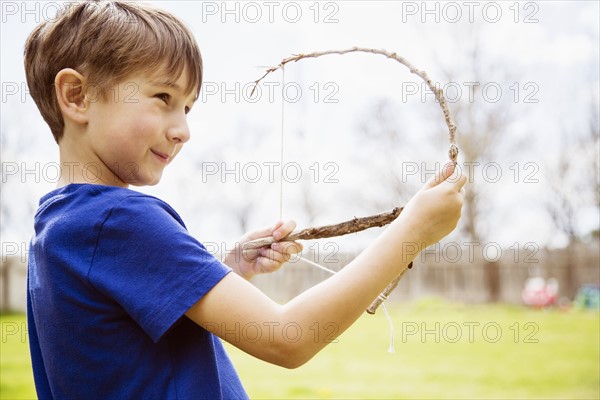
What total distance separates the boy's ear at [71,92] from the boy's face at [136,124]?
0.09 feet

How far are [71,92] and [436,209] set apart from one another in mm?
613

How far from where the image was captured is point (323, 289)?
89 cm

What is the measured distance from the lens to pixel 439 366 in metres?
4.46

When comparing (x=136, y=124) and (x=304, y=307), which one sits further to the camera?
(x=136, y=124)

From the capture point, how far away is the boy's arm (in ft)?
2.82

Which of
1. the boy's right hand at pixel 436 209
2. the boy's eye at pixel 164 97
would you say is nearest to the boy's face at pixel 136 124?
the boy's eye at pixel 164 97

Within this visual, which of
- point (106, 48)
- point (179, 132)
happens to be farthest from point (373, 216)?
point (106, 48)

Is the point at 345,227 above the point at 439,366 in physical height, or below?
above

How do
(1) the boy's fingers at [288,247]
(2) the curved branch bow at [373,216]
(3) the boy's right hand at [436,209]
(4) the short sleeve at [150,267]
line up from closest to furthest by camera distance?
(4) the short sleeve at [150,267] < (3) the boy's right hand at [436,209] < (2) the curved branch bow at [373,216] < (1) the boy's fingers at [288,247]

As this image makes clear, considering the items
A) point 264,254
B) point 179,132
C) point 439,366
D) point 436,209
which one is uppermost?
point 179,132

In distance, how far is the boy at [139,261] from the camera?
859 mm

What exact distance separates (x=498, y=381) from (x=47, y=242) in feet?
11.5

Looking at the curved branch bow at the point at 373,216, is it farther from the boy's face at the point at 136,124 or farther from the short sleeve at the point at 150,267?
the short sleeve at the point at 150,267

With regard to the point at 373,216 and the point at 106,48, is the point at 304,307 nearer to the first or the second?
the point at 373,216
